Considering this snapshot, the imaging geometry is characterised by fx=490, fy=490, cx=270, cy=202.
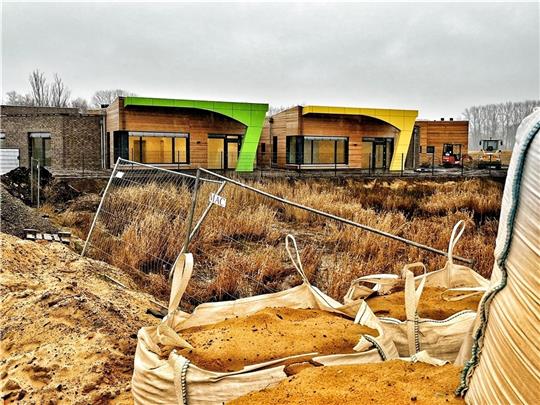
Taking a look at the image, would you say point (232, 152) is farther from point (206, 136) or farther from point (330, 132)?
point (330, 132)

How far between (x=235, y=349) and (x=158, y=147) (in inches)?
1061

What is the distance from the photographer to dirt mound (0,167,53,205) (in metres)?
16.8

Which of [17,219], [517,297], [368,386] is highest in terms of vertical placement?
[517,297]

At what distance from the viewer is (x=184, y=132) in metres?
28.9

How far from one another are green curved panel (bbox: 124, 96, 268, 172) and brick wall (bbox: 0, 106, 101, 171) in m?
6.03

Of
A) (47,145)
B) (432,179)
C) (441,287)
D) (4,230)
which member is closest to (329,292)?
(441,287)

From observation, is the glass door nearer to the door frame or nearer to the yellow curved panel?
the door frame

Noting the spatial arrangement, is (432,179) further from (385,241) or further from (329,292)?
(329,292)

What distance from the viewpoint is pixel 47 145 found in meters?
31.5

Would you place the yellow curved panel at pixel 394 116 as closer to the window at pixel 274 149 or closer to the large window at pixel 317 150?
the large window at pixel 317 150

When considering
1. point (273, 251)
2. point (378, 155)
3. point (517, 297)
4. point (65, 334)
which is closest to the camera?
point (517, 297)

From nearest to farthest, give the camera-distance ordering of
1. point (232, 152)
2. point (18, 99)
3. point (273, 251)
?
point (273, 251)
point (232, 152)
point (18, 99)

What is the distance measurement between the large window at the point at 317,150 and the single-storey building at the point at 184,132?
3.45 metres

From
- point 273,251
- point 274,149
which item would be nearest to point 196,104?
point 274,149
